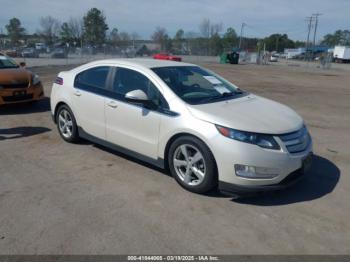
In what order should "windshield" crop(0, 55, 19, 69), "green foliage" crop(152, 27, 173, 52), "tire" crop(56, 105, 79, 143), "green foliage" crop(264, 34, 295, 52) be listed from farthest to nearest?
"green foliage" crop(264, 34, 295, 52)
"green foliage" crop(152, 27, 173, 52)
"windshield" crop(0, 55, 19, 69)
"tire" crop(56, 105, 79, 143)

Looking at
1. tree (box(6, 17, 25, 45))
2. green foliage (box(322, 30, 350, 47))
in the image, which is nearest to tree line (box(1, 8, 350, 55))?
tree (box(6, 17, 25, 45))

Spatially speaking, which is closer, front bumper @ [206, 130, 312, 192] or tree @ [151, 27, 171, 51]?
front bumper @ [206, 130, 312, 192]

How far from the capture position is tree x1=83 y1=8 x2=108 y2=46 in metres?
80.1

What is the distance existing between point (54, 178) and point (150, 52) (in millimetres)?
51395

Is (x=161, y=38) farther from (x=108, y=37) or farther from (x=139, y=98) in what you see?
(x=139, y=98)

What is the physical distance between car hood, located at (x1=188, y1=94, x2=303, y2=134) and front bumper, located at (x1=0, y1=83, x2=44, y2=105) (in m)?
5.79

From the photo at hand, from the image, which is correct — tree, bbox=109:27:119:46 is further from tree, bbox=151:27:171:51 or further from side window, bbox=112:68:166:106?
side window, bbox=112:68:166:106

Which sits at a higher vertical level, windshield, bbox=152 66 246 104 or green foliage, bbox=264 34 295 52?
green foliage, bbox=264 34 295 52

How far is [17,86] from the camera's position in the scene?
323 inches

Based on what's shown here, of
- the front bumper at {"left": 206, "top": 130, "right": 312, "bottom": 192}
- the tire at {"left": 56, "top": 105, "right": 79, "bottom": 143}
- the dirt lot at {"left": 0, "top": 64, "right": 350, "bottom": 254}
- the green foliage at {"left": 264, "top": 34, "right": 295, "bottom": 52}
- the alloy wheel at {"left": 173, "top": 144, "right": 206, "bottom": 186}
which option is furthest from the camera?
the green foliage at {"left": 264, "top": 34, "right": 295, "bottom": 52}

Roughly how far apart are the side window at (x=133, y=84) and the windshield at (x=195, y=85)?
205 millimetres

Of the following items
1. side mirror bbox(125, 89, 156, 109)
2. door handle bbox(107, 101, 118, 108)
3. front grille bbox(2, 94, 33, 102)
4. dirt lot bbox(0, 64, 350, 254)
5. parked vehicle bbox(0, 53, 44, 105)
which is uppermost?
side mirror bbox(125, 89, 156, 109)

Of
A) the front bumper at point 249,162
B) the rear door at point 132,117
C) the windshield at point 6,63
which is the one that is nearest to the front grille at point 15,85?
the windshield at point 6,63

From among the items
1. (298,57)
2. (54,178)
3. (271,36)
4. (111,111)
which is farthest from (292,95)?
(271,36)
